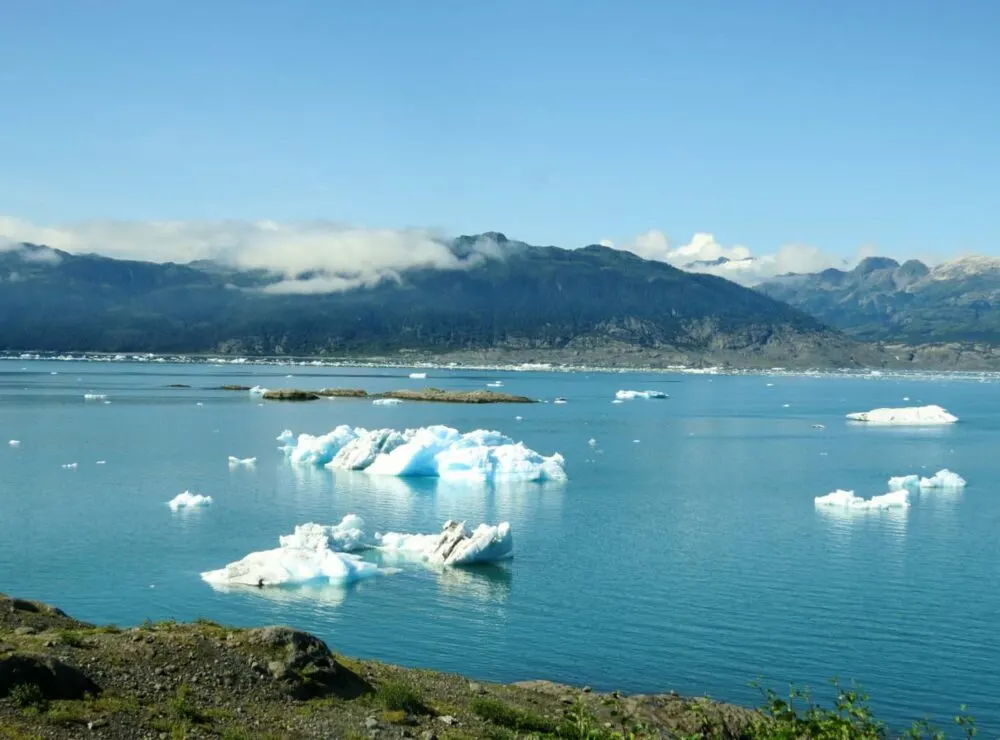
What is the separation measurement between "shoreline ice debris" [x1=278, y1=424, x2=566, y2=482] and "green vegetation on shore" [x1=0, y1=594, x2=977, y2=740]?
1296 inches

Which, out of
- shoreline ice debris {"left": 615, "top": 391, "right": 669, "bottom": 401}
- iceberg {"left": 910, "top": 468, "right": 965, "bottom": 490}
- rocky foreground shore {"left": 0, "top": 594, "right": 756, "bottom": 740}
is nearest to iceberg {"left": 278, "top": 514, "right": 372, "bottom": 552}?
rocky foreground shore {"left": 0, "top": 594, "right": 756, "bottom": 740}

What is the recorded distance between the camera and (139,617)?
84.6ft

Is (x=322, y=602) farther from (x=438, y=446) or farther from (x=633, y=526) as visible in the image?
(x=438, y=446)

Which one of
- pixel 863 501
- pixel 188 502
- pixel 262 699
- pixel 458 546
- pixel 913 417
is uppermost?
pixel 913 417

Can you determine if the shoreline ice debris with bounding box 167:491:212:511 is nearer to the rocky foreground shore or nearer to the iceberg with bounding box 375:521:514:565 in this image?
the iceberg with bounding box 375:521:514:565

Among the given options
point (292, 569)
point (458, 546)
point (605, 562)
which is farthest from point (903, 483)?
point (292, 569)

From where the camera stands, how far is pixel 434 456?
5344cm

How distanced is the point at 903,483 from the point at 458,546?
2992cm

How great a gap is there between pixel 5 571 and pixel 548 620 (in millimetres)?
17233

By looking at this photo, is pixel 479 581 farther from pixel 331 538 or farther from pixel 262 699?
pixel 262 699

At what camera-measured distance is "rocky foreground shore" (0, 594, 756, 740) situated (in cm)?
1408

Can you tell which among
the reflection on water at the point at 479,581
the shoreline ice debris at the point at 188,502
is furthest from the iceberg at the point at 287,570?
the shoreline ice debris at the point at 188,502

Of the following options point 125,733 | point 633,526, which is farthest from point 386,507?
point 125,733

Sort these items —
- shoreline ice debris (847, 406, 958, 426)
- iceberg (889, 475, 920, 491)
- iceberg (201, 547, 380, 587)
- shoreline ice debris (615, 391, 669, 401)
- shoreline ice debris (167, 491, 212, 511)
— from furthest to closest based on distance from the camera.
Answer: shoreline ice debris (615, 391, 669, 401) → shoreline ice debris (847, 406, 958, 426) → iceberg (889, 475, 920, 491) → shoreline ice debris (167, 491, 212, 511) → iceberg (201, 547, 380, 587)
